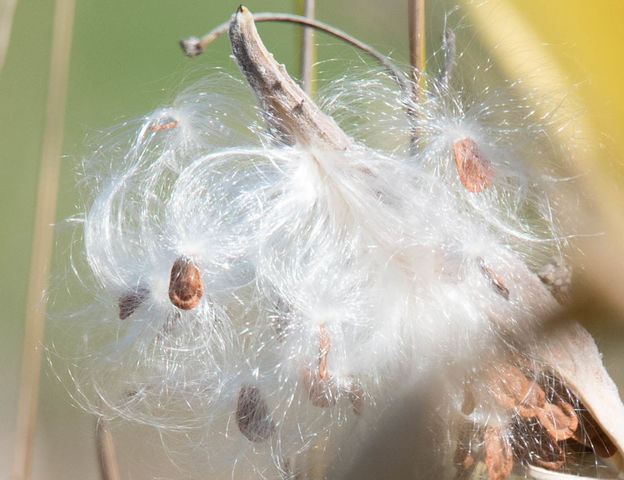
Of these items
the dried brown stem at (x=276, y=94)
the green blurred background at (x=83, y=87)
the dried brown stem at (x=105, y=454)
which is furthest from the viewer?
the green blurred background at (x=83, y=87)

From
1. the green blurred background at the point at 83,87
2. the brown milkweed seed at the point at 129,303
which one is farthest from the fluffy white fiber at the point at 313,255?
the green blurred background at the point at 83,87

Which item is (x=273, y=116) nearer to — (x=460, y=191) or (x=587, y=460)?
(x=460, y=191)

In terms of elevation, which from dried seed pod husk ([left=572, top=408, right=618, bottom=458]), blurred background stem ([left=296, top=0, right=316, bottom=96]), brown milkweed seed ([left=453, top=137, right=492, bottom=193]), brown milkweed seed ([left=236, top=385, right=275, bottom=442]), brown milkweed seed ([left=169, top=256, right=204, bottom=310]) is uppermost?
blurred background stem ([left=296, top=0, right=316, bottom=96])

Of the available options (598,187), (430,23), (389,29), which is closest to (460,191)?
(598,187)

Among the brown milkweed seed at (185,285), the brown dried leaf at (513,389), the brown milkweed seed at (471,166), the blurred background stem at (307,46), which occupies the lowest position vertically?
the brown dried leaf at (513,389)

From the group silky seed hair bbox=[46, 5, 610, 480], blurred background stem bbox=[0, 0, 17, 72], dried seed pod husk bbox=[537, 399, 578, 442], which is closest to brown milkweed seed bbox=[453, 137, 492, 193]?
silky seed hair bbox=[46, 5, 610, 480]

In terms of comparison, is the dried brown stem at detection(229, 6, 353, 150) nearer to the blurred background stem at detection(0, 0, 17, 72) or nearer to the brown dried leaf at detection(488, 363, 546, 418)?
the brown dried leaf at detection(488, 363, 546, 418)

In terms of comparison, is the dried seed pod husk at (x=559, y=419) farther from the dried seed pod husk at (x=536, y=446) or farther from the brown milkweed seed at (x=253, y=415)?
the brown milkweed seed at (x=253, y=415)
